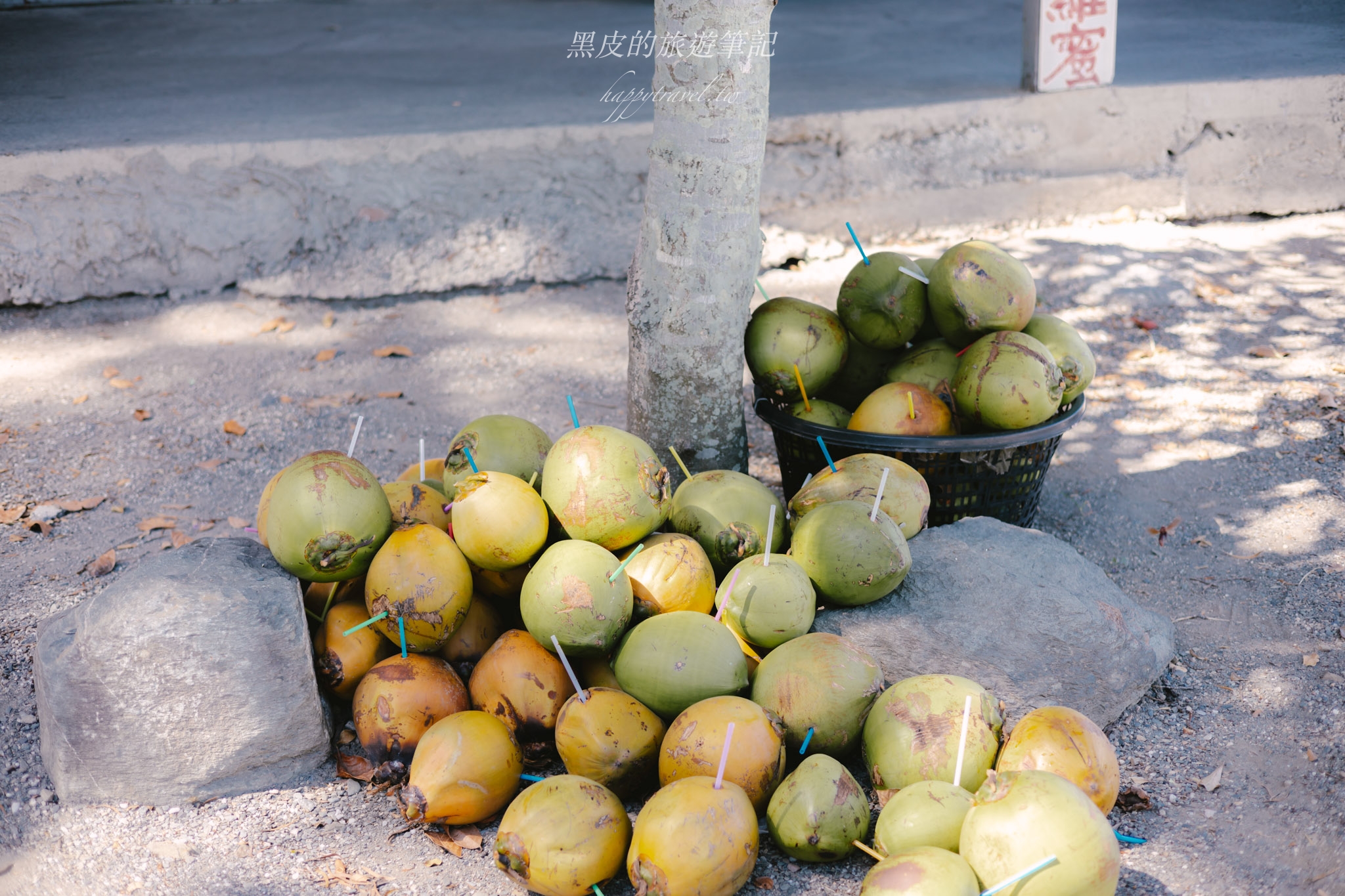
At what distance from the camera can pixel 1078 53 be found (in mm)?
5625

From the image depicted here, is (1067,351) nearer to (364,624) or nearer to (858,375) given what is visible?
(858,375)

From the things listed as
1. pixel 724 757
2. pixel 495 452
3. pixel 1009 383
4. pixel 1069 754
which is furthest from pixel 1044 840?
pixel 495 452

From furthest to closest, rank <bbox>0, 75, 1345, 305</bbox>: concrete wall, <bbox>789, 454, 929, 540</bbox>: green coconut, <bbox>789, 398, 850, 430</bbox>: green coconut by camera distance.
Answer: <bbox>0, 75, 1345, 305</bbox>: concrete wall → <bbox>789, 398, 850, 430</bbox>: green coconut → <bbox>789, 454, 929, 540</bbox>: green coconut

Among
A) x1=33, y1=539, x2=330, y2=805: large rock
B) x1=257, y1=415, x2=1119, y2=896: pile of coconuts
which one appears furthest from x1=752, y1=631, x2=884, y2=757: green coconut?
x1=33, y1=539, x2=330, y2=805: large rock

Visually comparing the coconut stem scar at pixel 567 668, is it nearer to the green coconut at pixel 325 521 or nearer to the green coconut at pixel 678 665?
the green coconut at pixel 678 665

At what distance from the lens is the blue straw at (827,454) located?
2.78 metres

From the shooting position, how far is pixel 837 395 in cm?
330

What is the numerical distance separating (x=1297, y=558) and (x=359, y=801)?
9.09 ft

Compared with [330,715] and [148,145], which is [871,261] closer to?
[330,715]

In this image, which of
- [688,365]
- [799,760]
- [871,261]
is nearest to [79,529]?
[688,365]

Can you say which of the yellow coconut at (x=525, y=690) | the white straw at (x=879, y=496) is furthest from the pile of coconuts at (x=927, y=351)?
the yellow coconut at (x=525, y=690)

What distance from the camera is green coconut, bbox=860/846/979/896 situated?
65.9 inches

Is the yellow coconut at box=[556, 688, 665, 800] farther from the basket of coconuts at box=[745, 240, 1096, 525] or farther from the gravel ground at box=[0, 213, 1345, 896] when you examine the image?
the basket of coconuts at box=[745, 240, 1096, 525]

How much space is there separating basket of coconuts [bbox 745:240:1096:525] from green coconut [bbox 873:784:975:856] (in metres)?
1.03
